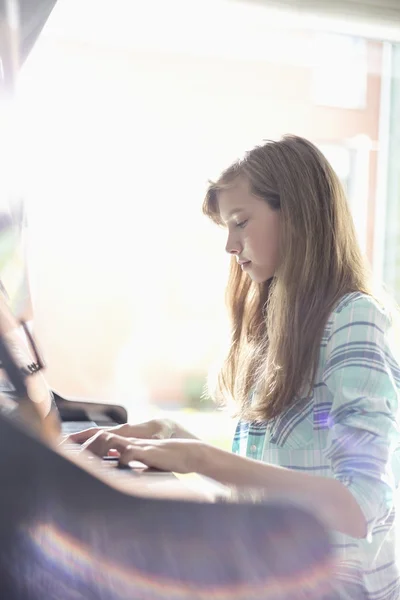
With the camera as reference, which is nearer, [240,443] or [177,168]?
[240,443]

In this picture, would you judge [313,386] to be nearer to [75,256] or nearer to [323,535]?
[323,535]

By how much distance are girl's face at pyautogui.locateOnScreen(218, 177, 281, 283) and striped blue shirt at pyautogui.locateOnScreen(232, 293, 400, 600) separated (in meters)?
0.19

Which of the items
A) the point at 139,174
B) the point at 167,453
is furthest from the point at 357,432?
the point at 139,174

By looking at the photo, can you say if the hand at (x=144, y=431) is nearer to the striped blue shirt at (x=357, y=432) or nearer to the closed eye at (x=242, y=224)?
the striped blue shirt at (x=357, y=432)

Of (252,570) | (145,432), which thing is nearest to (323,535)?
(252,570)

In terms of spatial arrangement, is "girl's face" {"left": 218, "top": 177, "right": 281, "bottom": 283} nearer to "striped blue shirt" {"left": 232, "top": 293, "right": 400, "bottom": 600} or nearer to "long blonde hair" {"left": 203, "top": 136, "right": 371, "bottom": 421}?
"long blonde hair" {"left": 203, "top": 136, "right": 371, "bottom": 421}

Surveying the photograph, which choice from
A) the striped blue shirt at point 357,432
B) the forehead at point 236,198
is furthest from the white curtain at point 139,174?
the striped blue shirt at point 357,432

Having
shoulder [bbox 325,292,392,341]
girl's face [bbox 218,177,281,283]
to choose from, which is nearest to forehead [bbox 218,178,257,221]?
girl's face [bbox 218,177,281,283]

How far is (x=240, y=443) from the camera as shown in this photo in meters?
1.33

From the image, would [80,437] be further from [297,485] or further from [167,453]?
[297,485]

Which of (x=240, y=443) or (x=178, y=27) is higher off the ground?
(x=178, y=27)

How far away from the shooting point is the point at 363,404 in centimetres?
99

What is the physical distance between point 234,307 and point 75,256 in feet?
14.0

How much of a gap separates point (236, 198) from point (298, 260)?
168 mm
